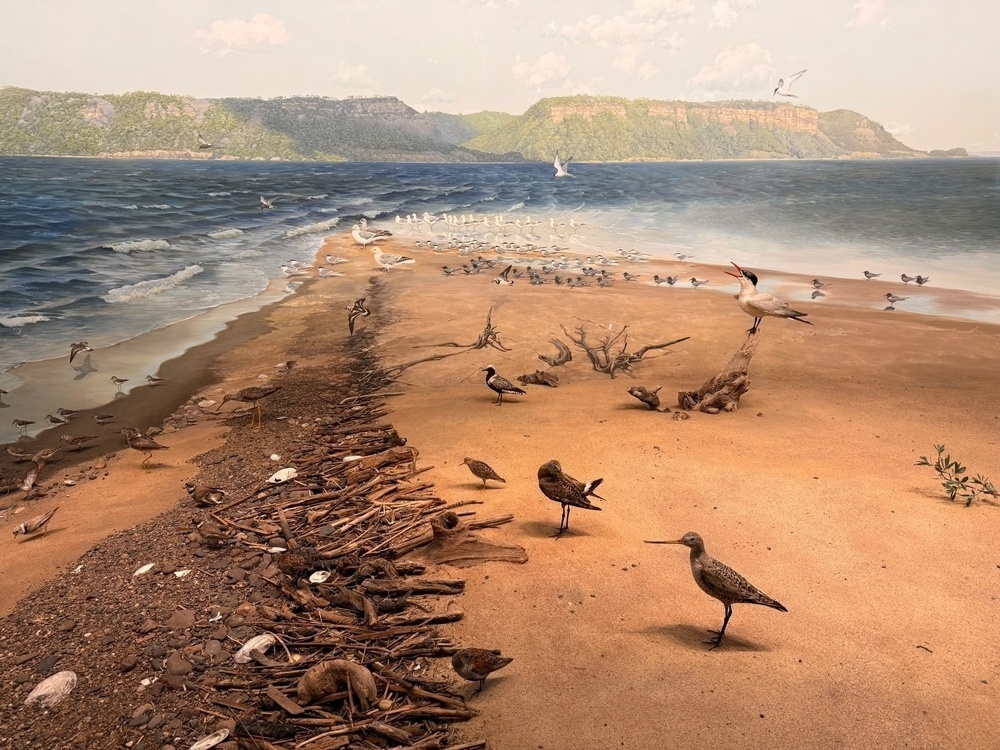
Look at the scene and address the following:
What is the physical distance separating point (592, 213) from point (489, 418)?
3850cm

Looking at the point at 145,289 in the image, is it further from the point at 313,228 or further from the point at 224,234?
the point at 313,228

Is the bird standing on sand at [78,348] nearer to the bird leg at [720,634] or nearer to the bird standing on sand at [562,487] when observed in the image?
the bird standing on sand at [562,487]

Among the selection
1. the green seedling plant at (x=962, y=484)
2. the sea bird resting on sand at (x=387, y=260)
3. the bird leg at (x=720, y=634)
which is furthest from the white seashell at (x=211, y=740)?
the sea bird resting on sand at (x=387, y=260)

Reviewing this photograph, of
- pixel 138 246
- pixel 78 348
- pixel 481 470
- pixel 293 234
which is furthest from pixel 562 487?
pixel 293 234

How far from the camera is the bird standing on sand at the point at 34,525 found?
5.91 metres

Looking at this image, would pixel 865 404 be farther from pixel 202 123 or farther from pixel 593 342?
pixel 202 123

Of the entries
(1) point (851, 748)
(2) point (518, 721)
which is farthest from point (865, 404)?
(2) point (518, 721)

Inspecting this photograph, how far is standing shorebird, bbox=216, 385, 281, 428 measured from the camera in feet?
27.6

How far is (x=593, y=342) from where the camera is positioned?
12.4 metres

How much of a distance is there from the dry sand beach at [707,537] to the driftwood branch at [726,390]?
0.82 ft

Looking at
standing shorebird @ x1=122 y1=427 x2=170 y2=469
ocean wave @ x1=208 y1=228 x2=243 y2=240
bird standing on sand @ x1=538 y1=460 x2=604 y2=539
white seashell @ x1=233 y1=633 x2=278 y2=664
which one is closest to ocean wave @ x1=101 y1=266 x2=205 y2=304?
ocean wave @ x1=208 y1=228 x2=243 y2=240

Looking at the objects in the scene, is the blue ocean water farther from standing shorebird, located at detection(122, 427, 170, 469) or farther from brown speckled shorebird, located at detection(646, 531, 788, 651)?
brown speckled shorebird, located at detection(646, 531, 788, 651)

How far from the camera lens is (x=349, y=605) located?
4.35 meters

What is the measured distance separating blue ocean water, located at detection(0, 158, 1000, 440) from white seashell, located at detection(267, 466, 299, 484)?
819 centimetres
